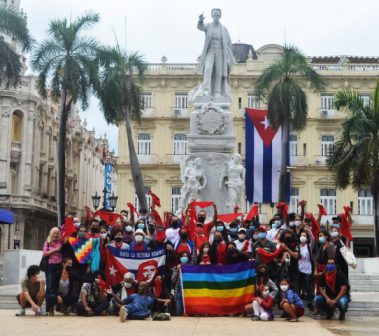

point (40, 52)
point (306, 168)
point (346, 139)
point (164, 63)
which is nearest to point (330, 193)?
point (306, 168)

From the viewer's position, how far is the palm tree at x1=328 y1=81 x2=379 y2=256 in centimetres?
2984

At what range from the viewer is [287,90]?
38.3 m

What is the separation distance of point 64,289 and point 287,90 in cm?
2648

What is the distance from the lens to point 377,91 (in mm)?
31094

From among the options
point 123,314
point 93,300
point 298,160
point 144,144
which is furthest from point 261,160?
point 123,314

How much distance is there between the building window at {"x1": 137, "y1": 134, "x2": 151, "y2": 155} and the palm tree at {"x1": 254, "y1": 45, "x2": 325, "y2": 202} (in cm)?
1647

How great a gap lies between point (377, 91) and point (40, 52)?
15363 millimetres

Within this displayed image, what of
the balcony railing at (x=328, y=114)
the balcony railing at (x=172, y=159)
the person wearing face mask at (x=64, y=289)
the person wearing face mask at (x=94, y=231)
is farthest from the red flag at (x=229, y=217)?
the balcony railing at (x=328, y=114)

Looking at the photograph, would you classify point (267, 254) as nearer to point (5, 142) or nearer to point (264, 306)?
point (264, 306)

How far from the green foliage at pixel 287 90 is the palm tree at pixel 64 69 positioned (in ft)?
30.8

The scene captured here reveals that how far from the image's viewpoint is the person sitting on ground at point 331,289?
13.6m

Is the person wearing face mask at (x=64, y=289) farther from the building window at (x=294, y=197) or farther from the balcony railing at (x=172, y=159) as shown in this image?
the building window at (x=294, y=197)

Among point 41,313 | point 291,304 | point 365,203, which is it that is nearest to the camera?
point 291,304

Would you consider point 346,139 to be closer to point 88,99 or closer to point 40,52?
point 88,99
